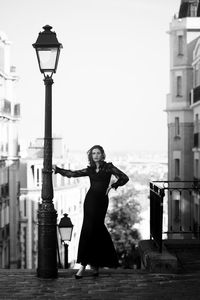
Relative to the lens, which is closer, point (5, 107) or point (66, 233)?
point (66, 233)

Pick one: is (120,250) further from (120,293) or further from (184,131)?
(120,293)

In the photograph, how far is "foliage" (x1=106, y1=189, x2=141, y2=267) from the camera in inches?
2335

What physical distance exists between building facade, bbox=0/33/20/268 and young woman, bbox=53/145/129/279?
37.1 metres

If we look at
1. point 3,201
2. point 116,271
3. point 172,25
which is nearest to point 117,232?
point 3,201

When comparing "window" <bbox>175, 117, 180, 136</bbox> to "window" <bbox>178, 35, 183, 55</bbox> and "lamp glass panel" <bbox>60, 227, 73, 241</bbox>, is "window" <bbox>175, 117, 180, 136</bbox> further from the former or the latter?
"lamp glass panel" <bbox>60, 227, 73, 241</bbox>

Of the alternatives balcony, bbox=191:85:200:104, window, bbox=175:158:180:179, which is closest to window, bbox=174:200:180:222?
window, bbox=175:158:180:179

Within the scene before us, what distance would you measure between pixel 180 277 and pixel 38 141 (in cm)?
8436

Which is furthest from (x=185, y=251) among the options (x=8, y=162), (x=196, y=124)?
(x=8, y=162)

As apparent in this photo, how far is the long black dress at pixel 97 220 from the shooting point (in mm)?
11055

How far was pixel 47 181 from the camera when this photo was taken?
11344mm

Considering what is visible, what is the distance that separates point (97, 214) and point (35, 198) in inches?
2744

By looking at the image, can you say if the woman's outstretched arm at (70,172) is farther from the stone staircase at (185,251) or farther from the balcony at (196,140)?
the balcony at (196,140)

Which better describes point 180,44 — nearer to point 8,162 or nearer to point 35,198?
point 8,162

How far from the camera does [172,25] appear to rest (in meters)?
47.9
